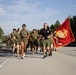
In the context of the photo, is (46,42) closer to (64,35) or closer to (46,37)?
(46,37)

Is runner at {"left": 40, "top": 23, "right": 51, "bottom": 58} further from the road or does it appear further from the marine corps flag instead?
the marine corps flag

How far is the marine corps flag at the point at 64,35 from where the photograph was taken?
69.1 ft

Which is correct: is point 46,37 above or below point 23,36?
below

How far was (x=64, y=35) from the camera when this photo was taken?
69.7ft

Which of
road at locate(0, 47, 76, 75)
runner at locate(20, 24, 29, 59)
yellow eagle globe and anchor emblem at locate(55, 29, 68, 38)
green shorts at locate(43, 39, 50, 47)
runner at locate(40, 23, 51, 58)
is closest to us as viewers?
road at locate(0, 47, 76, 75)

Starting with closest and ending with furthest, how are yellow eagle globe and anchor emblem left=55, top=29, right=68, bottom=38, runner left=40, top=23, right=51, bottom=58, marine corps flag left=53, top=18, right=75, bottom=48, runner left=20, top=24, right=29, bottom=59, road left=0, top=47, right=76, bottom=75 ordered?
road left=0, top=47, right=76, bottom=75, runner left=40, top=23, right=51, bottom=58, runner left=20, top=24, right=29, bottom=59, marine corps flag left=53, top=18, right=75, bottom=48, yellow eagle globe and anchor emblem left=55, top=29, right=68, bottom=38

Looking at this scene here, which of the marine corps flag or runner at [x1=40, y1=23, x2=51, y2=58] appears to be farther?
the marine corps flag

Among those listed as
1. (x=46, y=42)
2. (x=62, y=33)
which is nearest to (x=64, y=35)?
(x=62, y=33)

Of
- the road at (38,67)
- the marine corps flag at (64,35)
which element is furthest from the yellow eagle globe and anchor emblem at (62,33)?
the road at (38,67)

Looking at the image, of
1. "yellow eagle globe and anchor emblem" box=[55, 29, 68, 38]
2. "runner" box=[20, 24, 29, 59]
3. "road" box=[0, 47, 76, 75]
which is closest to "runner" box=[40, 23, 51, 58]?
"runner" box=[20, 24, 29, 59]

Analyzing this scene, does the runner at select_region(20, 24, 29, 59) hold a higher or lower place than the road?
higher

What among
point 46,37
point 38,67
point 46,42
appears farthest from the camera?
point 46,42

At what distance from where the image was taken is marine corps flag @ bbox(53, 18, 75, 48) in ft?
69.1

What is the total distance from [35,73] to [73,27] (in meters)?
59.6
